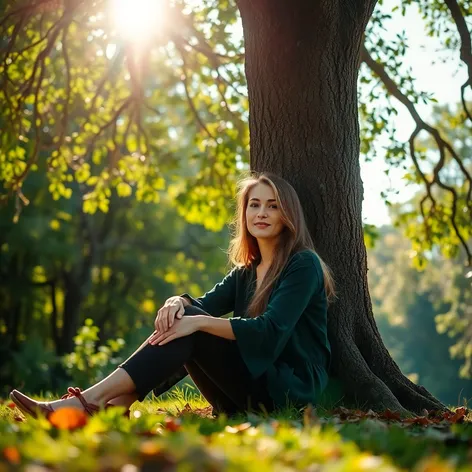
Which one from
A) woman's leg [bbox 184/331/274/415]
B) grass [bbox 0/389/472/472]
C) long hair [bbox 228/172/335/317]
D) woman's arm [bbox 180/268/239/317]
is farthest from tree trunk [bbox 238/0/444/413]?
grass [bbox 0/389/472/472]

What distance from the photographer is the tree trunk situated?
5770 mm

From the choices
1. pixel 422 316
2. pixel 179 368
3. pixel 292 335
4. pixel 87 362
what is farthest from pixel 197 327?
pixel 422 316

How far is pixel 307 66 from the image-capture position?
581 centimetres

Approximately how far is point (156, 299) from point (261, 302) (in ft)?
63.8

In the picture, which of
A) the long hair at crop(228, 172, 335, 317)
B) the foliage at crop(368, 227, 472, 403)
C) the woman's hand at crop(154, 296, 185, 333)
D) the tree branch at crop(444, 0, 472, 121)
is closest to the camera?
the woman's hand at crop(154, 296, 185, 333)

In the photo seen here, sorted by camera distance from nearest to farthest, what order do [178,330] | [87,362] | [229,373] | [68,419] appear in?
[68,419]
[178,330]
[229,373]
[87,362]

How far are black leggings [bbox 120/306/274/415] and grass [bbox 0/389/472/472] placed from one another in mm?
768

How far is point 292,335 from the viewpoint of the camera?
5137 millimetres

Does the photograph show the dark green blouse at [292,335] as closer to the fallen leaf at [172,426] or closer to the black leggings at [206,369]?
the black leggings at [206,369]

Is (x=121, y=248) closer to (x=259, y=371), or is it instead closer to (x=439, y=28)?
(x=439, y=28)

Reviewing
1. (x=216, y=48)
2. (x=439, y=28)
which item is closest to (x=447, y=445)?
(x=439, y=28)

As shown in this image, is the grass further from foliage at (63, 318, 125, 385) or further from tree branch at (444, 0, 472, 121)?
foliage at (63, 318, 125, 385)

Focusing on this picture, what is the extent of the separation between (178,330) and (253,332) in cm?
42

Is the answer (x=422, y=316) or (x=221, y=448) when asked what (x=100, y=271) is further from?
(x=422, y=316)
